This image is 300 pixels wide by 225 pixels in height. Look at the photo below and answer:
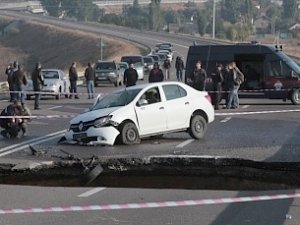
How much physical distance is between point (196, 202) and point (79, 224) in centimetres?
190

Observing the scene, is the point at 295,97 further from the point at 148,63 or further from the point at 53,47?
the point at 53,47

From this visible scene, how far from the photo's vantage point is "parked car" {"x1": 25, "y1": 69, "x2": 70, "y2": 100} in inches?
1318

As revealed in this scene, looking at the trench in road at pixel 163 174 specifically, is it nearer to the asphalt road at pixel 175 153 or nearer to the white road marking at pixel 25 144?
the asphalt road at pixel 175 153

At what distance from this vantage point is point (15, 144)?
1678 centimetres

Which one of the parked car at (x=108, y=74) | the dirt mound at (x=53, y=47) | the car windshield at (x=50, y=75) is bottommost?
the dirt mound at (x=53, y=47)

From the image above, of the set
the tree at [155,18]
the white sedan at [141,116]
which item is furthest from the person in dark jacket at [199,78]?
the tree at [155,18]

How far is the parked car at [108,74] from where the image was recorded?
46250 millimetres

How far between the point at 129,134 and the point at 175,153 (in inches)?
83.7

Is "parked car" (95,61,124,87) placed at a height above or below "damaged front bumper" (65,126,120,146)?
below

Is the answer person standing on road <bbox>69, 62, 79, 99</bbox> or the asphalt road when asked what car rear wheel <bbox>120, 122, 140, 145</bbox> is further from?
person standing on road <bbox>69, 62, 79, 99</bbox>

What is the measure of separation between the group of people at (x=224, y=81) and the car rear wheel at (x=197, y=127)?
28.4ft

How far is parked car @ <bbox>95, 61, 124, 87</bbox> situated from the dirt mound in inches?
1604

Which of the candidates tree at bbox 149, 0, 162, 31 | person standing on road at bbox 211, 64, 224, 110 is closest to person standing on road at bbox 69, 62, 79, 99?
person standing on road at bbox 211, 64, 224, 110

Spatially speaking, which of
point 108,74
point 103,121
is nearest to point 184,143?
point 103,121
